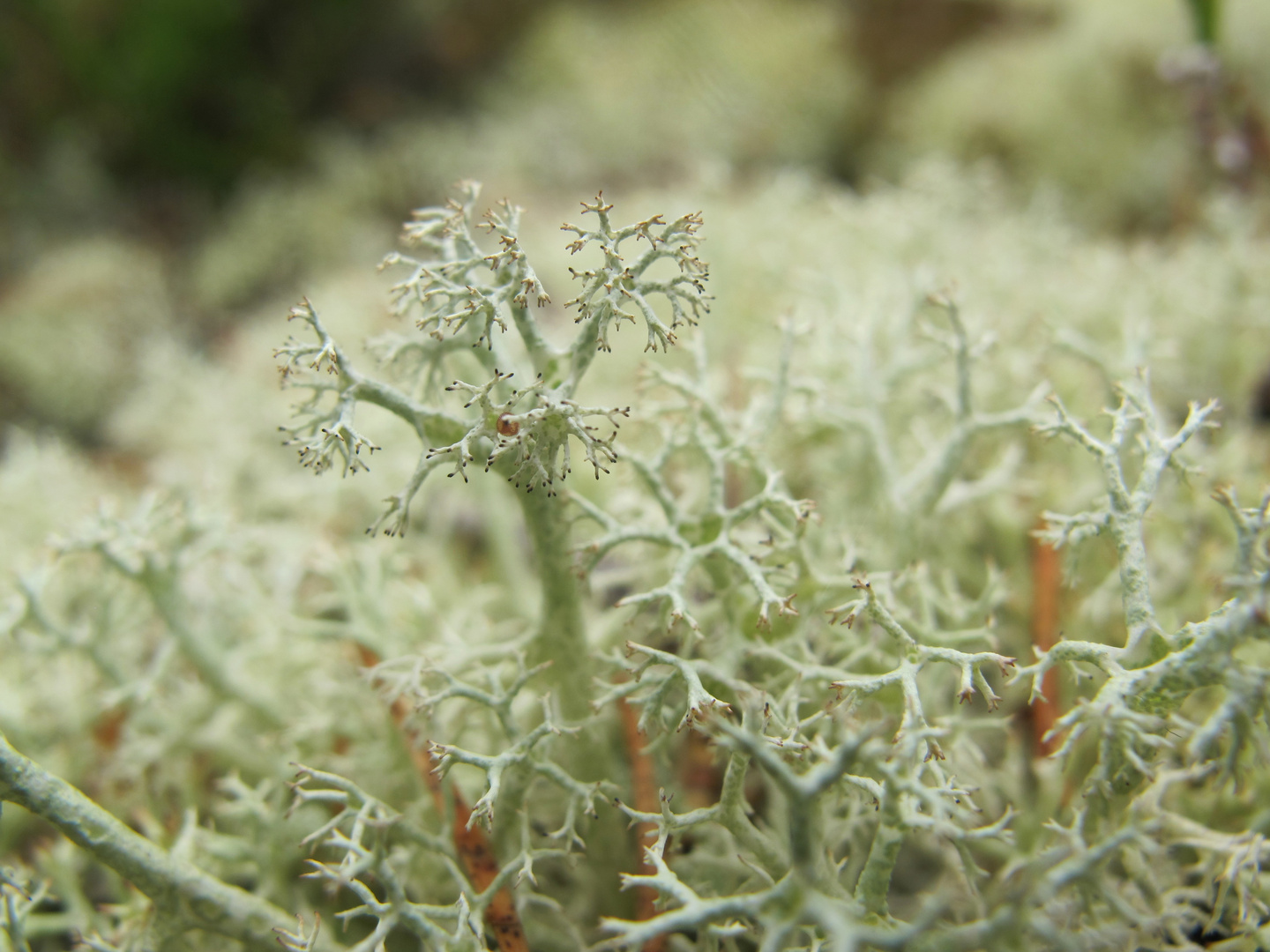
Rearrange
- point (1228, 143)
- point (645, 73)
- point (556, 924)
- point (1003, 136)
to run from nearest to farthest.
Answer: point (556, 924) → point (1228, 143) → point (1003, 136) → point (645, 73)

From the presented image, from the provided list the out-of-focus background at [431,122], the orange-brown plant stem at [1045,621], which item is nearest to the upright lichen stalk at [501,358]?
the orange-brown plant stem at [1045,621]

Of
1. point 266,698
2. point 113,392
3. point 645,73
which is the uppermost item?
point 645,73

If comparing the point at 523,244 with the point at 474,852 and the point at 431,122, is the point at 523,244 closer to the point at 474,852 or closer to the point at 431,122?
the point at 474,852

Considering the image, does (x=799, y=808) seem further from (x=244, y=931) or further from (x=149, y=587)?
(x=149, y=587)

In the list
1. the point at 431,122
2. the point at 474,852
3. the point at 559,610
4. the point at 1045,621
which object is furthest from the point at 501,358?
the point at 431,122

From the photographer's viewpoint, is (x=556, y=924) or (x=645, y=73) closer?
(x=556, y=924)

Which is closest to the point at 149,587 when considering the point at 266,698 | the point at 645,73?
the point at 266,698

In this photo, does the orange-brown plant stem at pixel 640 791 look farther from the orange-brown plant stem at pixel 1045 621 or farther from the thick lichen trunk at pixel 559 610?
the orange-brown plant stem at pixel 1045 621
